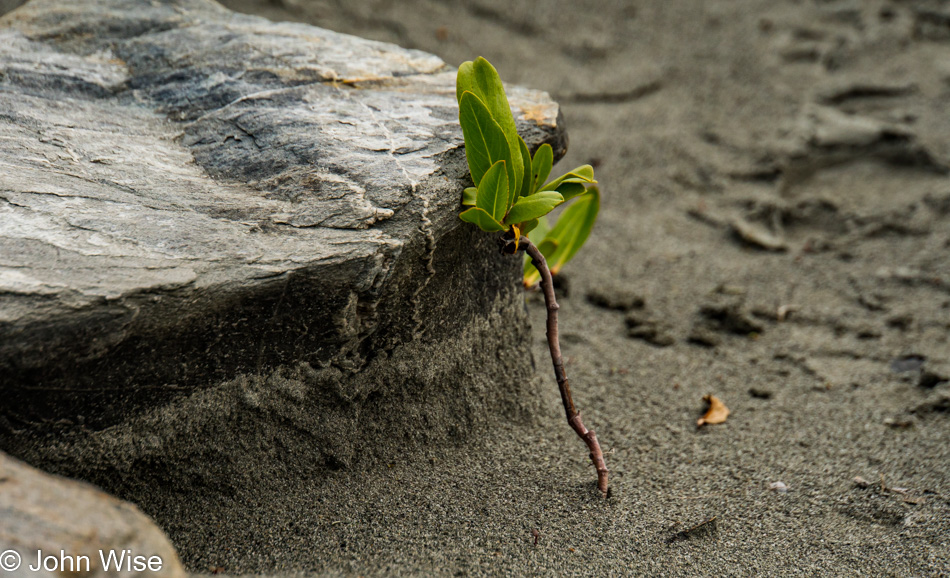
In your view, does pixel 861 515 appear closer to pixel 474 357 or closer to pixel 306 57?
pixel 474 357

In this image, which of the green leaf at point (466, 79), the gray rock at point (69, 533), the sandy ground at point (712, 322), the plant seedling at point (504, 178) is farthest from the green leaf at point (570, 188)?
the gray rock at point (69, 533)

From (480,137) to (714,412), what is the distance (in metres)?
0.96

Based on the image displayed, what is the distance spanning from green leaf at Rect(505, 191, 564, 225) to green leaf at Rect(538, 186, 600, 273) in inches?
20.8

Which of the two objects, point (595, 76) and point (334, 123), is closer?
point (334, 123)

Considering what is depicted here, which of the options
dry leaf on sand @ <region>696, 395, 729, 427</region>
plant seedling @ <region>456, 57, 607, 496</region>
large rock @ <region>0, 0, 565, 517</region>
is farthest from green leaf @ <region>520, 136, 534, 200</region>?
dry leaf on sand @ <region>696, 395, 729, 427</region>

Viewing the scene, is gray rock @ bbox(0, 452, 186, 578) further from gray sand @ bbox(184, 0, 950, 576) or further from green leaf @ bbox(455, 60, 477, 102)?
green leaf @ bbox(455, 60, 477, 102)

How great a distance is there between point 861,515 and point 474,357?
32.4 inches

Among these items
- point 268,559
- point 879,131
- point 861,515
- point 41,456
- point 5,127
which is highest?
point 879,131

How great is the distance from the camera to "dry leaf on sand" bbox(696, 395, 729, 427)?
167 cm

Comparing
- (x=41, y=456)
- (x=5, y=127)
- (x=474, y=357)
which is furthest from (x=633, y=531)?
(x=5, y=127)

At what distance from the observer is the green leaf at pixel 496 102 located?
1217mm

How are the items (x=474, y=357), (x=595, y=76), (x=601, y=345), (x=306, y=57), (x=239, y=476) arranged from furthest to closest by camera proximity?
(x=595, y=76) → (x=601, y=345) → (x=306, y=57) → (x=474, y=357) → (x=239, y=476)

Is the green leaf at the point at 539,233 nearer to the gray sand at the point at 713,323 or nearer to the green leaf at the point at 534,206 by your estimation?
the gray sand at the point at 713,323

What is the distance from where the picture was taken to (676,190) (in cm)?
277
